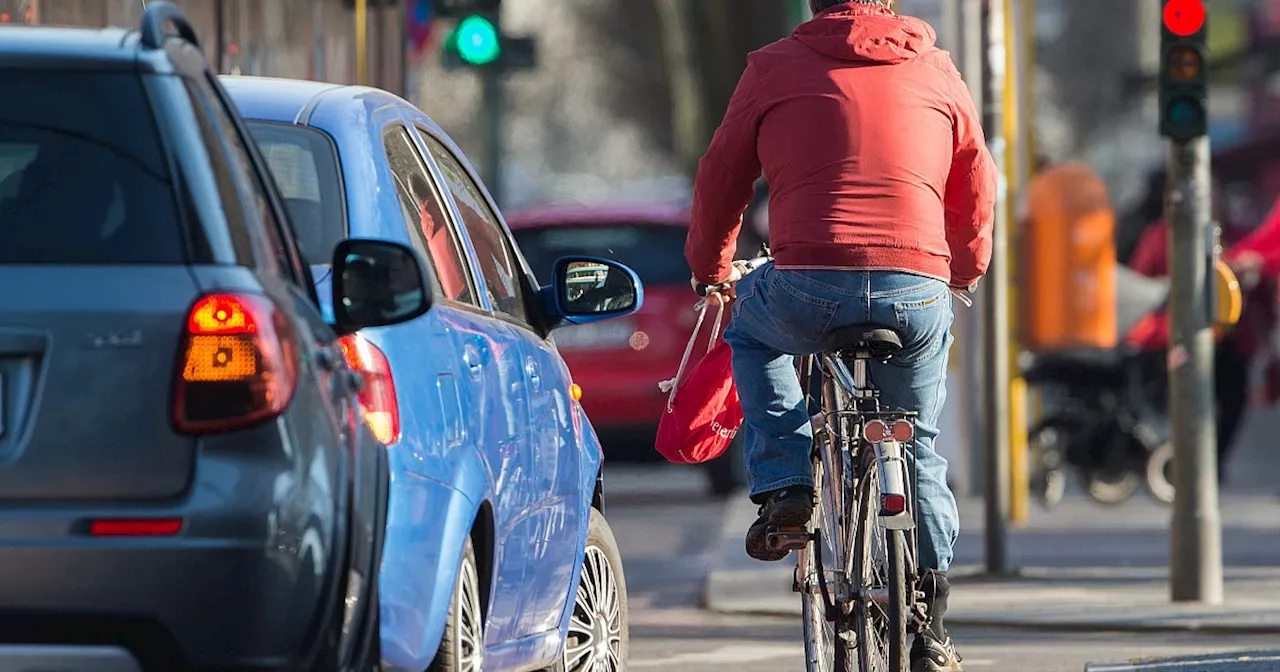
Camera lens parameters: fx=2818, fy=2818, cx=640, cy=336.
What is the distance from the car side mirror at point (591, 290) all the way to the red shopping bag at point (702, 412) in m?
0.30

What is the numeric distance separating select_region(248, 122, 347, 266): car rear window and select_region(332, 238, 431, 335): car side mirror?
0.49m

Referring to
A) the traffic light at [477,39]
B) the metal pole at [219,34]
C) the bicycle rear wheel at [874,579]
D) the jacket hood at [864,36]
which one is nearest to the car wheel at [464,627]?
the bicycle rear wheel at [874,579]

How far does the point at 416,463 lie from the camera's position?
17.0ft

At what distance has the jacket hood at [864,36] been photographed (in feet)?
21.5

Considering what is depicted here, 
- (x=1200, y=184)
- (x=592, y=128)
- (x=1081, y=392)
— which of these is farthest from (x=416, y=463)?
(x=592, y=128)

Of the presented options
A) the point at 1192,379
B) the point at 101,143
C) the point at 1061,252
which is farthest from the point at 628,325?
the point at 101,143

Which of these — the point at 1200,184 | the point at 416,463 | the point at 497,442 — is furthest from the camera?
the point at 1200,184

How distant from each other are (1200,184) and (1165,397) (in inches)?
240

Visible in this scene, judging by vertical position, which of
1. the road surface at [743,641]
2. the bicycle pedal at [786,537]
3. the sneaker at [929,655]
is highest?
the bicycle pedal at [786,537]

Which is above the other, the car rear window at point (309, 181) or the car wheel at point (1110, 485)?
the car rear window at point (309, 181)

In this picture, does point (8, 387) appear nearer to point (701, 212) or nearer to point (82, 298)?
point (82, 298)

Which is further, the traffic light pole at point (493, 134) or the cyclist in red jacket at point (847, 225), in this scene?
the traffic light pole at point (493, 134)

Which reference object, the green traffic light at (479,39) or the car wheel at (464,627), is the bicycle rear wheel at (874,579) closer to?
the car wheel at (464,627)

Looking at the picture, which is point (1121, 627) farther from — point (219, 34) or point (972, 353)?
point (972, 353)
